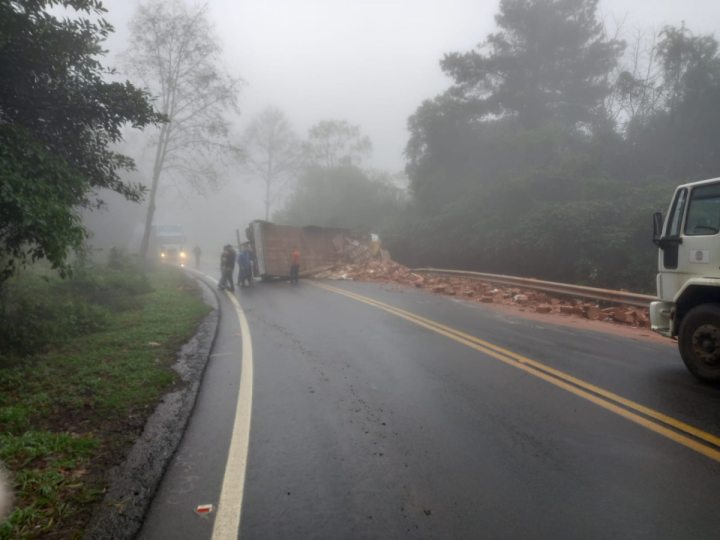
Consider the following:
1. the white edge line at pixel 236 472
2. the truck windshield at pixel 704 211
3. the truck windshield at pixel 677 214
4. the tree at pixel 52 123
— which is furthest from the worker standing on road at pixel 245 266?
the truck windshield at pixel 704 211

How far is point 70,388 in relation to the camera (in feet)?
18.1

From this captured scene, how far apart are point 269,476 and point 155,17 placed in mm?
27886

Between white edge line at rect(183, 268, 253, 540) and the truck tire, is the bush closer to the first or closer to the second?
white edge line at rect(183, 268, 253, 540)

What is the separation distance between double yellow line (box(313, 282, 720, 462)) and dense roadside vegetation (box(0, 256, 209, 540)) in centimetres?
446

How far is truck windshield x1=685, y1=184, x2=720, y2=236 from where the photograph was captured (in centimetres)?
591

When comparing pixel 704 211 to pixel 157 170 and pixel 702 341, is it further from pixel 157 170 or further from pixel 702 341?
pixel 157 170

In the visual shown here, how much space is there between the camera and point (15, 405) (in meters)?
4.92

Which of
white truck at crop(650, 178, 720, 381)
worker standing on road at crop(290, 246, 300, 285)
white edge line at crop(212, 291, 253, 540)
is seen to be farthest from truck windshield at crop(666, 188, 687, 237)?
worker standing on road at crop(290, 246, 300, 285)

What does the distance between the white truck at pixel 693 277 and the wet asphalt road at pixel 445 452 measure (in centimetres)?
44

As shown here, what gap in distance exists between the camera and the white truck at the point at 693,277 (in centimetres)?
579

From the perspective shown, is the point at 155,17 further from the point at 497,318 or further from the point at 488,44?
the point at 497,318

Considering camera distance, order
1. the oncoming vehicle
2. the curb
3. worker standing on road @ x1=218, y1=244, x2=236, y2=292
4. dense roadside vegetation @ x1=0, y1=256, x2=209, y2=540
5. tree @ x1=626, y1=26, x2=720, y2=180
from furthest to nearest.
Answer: the oncoming vehicle < tree @ x1=626, y1=26, x2=720, y2=180 < worker standing on road @ x1=218, y1=244, x2=236, y2=292 < dense roadside vegetation @ x1=0, y1=256, x2=209, y2=540 < the curb

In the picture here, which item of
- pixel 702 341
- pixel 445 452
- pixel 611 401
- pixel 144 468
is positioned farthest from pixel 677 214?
pixel 144 468

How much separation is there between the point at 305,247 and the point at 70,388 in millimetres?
18160
